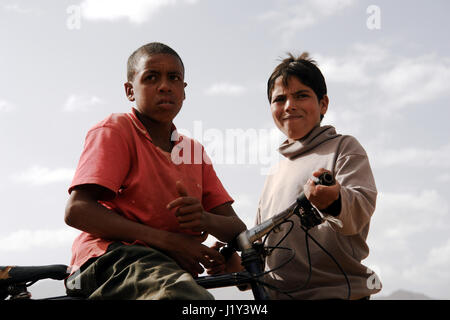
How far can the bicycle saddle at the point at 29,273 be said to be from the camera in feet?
8.33

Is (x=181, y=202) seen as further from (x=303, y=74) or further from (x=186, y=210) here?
(x=303, y=74)

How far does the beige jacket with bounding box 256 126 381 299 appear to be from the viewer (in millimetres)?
2543

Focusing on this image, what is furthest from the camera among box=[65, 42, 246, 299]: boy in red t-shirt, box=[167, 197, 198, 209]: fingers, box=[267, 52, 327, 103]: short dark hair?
box=[267, 52, 327, 103]: short dark hair

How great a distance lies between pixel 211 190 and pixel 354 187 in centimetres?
85

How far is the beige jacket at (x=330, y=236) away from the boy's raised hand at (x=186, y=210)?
723 millimetres

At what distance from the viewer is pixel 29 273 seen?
2.58 meters

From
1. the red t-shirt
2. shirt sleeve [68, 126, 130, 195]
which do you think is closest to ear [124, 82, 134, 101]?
the red t-shirt

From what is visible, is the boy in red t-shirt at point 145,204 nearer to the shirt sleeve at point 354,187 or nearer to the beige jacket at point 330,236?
the beige jacket at point 330,236

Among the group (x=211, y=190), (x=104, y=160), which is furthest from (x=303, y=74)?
(x=104, y=160)

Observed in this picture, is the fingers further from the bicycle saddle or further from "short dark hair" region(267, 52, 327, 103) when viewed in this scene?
"short dark hair" region(267, 52, 327, 103)

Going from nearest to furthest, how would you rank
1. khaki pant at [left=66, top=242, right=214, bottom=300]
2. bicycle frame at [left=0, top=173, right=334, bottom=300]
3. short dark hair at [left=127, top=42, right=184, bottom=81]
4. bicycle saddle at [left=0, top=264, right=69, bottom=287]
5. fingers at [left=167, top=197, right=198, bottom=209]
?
1. khaki pant at [left=66, top=242, right=214, bottom=300]
2. fingers at [left=167, top=197, right=198, bottom=209]
3. bicycle frame at [left=0, top=173, right=334, bottom=300]
4. bicycle saddle at [left=0, top=264, right=69, bottom=287]
5. short dark hair at [left=127, top=42, right=184, bottom=81]

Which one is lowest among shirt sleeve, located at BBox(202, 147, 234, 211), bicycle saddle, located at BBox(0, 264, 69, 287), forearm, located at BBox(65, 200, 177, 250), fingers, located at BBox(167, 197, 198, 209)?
bicycle saddle, located at BBox(0, 264, 69, 287)

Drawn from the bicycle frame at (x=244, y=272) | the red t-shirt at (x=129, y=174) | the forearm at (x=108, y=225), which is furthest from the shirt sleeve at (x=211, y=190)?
the forearm at (x=108, y=225)

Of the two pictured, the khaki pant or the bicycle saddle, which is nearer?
the khaki pant
